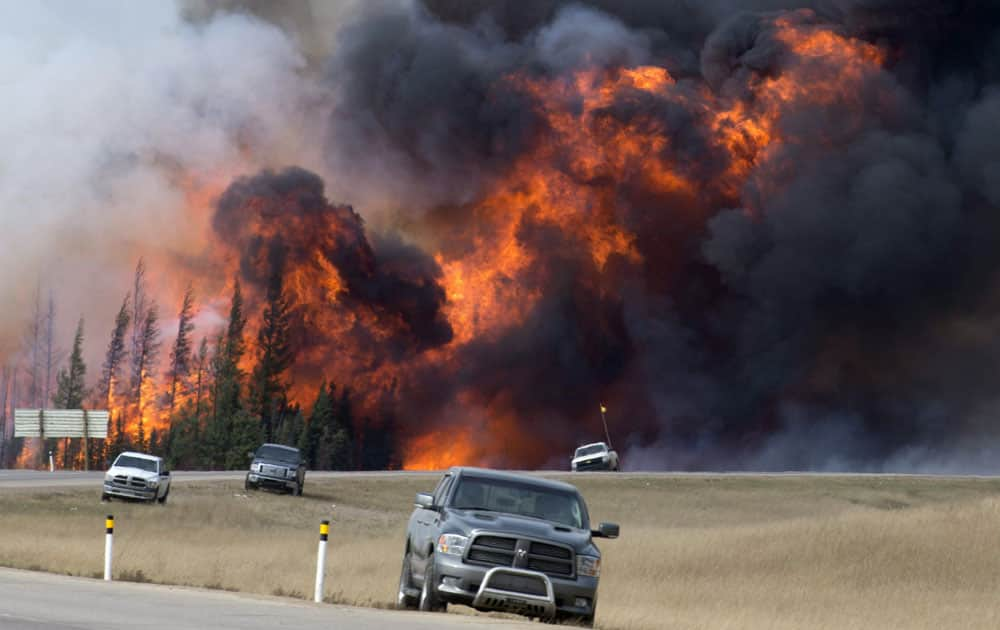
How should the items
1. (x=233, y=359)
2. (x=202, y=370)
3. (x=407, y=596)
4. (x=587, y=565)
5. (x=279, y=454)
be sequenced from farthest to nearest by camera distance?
(x=202, y=370), (x=233, y=359), (x=279, y=454), (x=407, y=596), (x=587, y=565)

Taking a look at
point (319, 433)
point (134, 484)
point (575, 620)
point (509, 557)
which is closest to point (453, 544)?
point (509, 557)

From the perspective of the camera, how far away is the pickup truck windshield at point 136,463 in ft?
174

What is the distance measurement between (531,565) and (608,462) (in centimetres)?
6784

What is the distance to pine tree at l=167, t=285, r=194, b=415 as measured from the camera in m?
133

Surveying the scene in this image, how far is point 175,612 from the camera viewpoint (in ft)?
58.9

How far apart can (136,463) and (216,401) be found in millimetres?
71303

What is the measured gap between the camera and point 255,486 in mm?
60719

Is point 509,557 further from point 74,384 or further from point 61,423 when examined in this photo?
point 74,384

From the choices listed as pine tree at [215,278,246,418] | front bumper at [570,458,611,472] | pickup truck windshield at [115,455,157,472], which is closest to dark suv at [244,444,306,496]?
pickup truck windshield at [115,455,157,472]

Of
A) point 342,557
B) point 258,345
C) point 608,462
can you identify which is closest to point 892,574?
point 342,557

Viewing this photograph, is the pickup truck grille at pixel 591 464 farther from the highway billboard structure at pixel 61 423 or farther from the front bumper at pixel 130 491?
the front bumper at pixel 130 491

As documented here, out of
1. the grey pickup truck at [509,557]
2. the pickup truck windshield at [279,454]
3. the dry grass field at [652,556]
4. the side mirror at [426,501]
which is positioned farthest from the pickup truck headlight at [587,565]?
the pickup truck windshield at [279,454]

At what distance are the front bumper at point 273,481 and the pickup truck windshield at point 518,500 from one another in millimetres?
40825

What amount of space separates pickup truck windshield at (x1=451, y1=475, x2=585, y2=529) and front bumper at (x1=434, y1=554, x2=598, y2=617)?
1.26 meters
